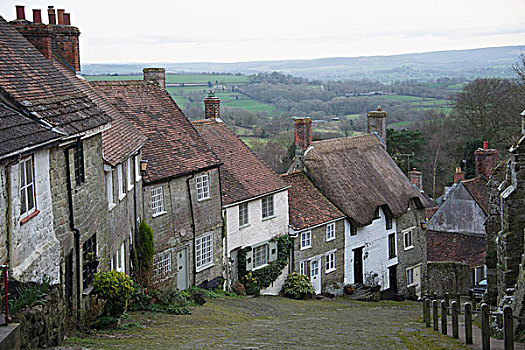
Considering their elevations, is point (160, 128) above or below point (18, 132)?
below

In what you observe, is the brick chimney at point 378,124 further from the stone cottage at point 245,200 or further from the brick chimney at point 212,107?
the brick chimney at point 212,107

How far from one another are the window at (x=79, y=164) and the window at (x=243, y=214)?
13.4 meters

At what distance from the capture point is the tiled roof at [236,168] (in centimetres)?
2661

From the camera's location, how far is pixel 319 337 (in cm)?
1328

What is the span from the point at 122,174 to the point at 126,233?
187cm

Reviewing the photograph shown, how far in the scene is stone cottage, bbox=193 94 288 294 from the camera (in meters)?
26.1

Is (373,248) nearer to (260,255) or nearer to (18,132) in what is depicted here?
(260,255)

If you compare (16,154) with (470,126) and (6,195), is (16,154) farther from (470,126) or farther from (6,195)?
(470,126)

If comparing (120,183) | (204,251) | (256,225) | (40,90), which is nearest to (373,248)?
(256,225)

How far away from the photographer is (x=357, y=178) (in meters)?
33.5

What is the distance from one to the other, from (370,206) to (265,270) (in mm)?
7911

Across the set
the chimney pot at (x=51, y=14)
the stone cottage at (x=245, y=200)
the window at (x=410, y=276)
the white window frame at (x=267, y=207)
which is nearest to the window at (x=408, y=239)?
the window at (x=410, y=276)

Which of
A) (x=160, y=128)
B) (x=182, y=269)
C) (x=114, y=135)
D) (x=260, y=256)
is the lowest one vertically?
(x=260, y=256)

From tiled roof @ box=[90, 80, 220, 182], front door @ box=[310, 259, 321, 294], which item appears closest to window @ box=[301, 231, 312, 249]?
front door @ box=[310, 259, 321, 294]
